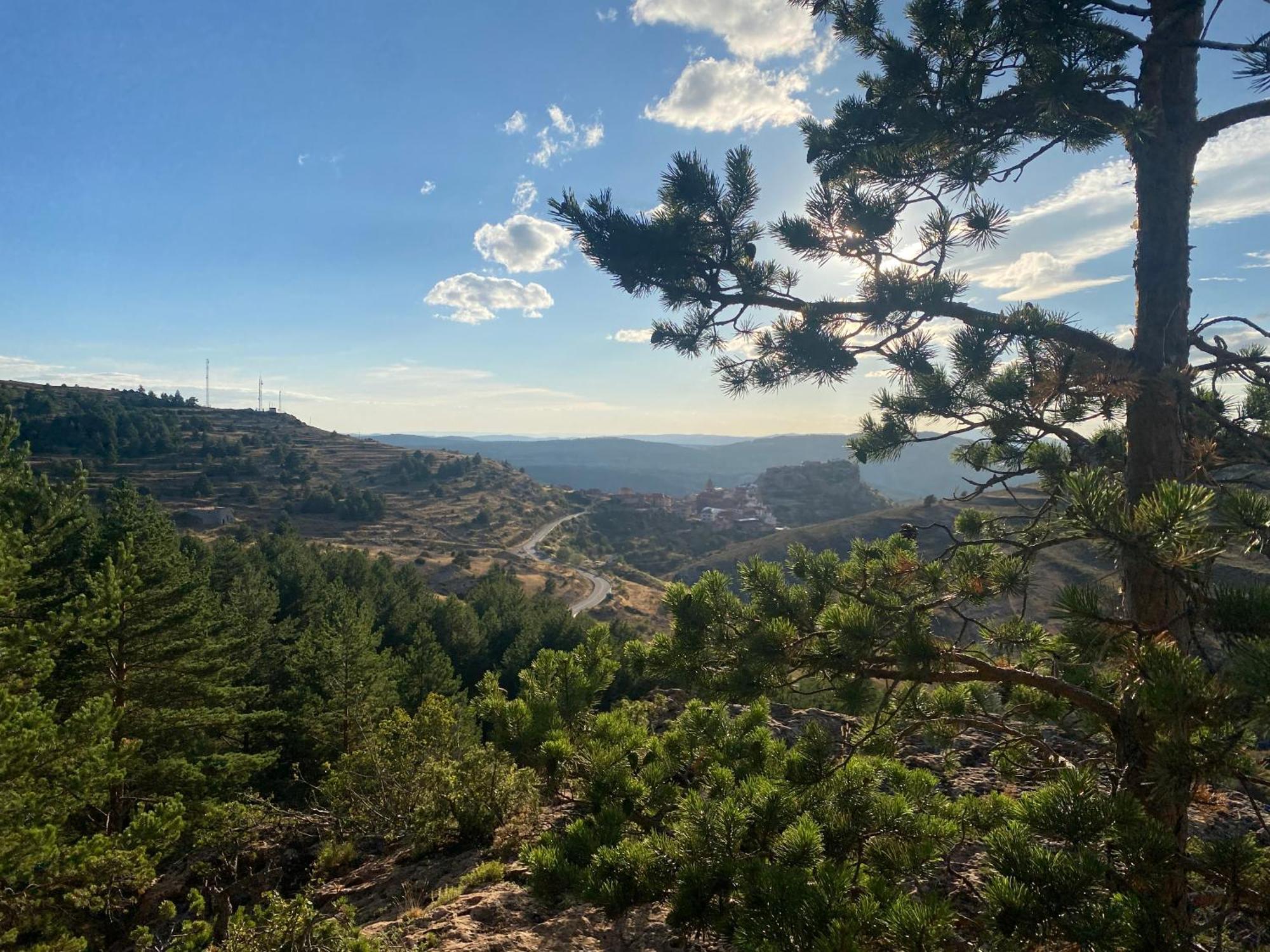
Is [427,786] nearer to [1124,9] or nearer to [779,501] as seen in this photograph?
[1124,9]

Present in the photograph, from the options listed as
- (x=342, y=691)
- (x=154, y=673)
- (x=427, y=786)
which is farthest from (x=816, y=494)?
(x=427, y=786)

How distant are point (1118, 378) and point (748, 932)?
3347mm

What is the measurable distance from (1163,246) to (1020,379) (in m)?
0.96

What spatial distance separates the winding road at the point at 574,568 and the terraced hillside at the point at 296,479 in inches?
74.4

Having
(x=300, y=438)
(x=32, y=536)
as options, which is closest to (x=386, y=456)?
(x=300, y=438)

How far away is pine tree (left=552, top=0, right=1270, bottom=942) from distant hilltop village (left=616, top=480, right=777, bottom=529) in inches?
3998

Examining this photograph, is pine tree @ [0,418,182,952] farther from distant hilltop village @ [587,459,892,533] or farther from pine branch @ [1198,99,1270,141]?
distant hilltop village @ [587,459,892,533]

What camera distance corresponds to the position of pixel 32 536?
12359mm

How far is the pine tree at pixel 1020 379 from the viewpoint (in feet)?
6.40

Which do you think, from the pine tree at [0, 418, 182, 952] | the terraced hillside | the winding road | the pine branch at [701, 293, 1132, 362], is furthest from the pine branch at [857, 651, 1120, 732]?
the terraced hillside

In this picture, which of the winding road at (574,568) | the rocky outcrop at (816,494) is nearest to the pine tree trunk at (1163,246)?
the winding road at (574,568)

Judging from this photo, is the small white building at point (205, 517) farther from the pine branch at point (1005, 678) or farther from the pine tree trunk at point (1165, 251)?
the pine tree trunk at point (1165, 251)

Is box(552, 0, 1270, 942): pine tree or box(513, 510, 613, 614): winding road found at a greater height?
box(552, 0, 1270, 942): pine tree

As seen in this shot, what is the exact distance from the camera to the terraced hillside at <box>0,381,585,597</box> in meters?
69.8
